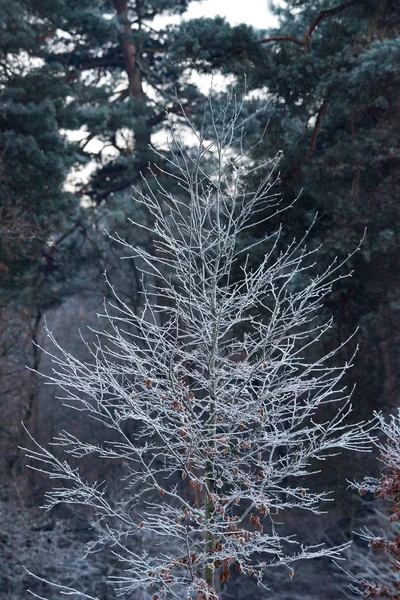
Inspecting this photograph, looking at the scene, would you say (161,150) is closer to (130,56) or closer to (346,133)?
(130,56)

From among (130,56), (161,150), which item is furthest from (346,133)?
(130,56)

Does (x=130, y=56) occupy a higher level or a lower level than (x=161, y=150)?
higher

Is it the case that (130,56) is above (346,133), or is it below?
above

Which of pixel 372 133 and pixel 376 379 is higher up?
pixel 372 133

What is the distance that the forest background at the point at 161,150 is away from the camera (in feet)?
39.6

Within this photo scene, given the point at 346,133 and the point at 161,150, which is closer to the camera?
the point at 346,133

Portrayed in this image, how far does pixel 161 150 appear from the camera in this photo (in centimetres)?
1741

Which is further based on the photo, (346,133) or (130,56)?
(130,56)

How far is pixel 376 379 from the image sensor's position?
13.7 meters

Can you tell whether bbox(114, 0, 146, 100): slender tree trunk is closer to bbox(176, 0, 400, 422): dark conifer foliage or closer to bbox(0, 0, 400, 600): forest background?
bbox(0, 0, 400, 600): forest background

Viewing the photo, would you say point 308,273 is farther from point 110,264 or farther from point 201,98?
point 110,264

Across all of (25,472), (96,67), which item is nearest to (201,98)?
(96,67)

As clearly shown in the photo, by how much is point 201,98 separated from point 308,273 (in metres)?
5.76

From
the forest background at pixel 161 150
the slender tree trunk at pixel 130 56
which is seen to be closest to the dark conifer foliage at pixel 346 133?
the forest background at pixel 161 150
